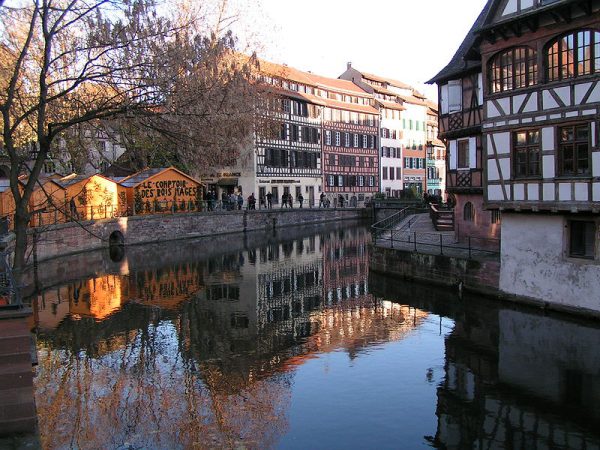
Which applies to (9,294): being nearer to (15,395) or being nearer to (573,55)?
Result: (15,395)

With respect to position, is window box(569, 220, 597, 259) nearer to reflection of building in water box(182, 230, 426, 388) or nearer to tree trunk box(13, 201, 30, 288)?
reflection of building in water box(182, 230, 426, 388)

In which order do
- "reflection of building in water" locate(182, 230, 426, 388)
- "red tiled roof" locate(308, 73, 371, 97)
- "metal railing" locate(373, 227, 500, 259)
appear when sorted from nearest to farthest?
"reflection of building in water" locate(182, 230, 426, 388) → "metal railing" locate(373, 227, 500, 259) → "red tiled roof" locate(308, 73, 371, 97)

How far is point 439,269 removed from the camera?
75.0 feet

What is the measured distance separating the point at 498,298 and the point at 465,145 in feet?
27.6

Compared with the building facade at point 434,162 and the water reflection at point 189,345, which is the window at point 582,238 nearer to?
the water reflection at point 189,345

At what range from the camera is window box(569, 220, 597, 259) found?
1748 centimetres

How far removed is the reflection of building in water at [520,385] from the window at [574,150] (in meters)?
4.18

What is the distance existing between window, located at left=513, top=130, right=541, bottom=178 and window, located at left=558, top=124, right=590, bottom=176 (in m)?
0.74

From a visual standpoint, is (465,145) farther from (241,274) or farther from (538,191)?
(241,274)

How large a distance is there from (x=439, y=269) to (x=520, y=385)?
1013 centimetres

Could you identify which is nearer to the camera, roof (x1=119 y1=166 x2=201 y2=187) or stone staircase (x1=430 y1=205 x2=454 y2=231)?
stone staircase (x1=430 y1=205 x2=454 y2=231)

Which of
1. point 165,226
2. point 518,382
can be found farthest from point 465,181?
point 165,226

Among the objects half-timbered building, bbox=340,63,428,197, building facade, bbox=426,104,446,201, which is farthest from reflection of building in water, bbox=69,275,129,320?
building facade, bbox=426,104,446,201

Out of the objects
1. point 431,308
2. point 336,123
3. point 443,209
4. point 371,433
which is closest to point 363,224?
point 336,123
